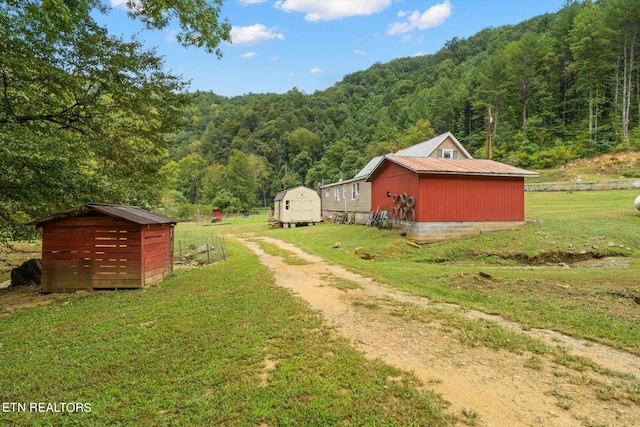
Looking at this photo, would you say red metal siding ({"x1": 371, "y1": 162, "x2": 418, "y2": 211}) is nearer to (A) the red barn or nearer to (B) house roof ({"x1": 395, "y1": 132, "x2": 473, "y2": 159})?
(A) the red barn

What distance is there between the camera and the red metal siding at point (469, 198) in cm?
1594

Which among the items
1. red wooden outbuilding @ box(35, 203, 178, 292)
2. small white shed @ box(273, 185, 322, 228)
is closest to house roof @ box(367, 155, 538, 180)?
red wooden outbuilding @ box(35, 203, 178, 292)

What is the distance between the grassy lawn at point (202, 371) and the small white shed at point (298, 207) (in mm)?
23533

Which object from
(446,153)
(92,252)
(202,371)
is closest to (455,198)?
(446,153)

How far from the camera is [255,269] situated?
442 inches

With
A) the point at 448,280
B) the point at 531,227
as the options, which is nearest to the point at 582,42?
the point at 531,227

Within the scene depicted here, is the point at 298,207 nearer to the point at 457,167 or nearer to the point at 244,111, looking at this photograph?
the point at 457,167

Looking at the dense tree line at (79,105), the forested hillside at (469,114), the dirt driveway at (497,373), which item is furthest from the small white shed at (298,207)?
the dirt driveway at (497,373)

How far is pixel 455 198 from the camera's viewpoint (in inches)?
643

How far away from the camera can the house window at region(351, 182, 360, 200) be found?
2651 centimetres

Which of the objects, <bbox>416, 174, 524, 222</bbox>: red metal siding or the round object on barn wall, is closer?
<bbox>416, 174, 524, 222</bbox>: red metal siding

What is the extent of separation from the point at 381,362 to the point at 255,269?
758 centimetres

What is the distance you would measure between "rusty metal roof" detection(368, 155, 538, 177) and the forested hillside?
34.1ft

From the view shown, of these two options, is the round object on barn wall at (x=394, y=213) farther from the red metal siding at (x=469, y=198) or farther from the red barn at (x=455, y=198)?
the red metal siding at (x=469, y=198)
